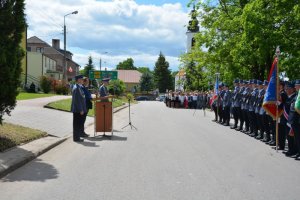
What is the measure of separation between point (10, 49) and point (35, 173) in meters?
3.72

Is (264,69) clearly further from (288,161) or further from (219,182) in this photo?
(219,182)

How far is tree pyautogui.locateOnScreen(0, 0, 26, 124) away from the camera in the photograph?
35.5 ft

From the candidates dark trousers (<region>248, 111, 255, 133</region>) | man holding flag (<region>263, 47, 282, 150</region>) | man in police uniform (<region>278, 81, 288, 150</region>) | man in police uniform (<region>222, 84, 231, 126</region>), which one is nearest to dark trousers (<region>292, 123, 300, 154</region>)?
man in police uniform (<region>278, 81, 288, 150</region>)

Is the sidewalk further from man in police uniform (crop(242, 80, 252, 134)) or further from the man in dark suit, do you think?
man in police uniform (crop(242, 80, 252, 134))

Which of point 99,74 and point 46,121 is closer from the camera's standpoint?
point 46,121

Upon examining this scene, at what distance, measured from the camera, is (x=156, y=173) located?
8.66m

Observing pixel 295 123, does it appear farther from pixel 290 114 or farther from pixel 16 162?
pixel 16 162

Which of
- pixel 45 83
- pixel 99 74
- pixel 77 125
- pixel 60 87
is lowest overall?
pixel 77 125

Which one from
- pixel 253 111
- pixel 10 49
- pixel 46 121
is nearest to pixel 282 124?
pixel 253 111

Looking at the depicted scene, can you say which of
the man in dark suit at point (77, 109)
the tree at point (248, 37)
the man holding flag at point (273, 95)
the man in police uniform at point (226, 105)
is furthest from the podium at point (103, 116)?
the tree at point (248, 37)

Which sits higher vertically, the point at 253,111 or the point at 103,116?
the point at 253,111

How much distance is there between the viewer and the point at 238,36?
34.2 m

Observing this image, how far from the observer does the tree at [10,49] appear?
10828mm

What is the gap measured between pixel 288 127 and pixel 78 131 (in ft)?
19.5
